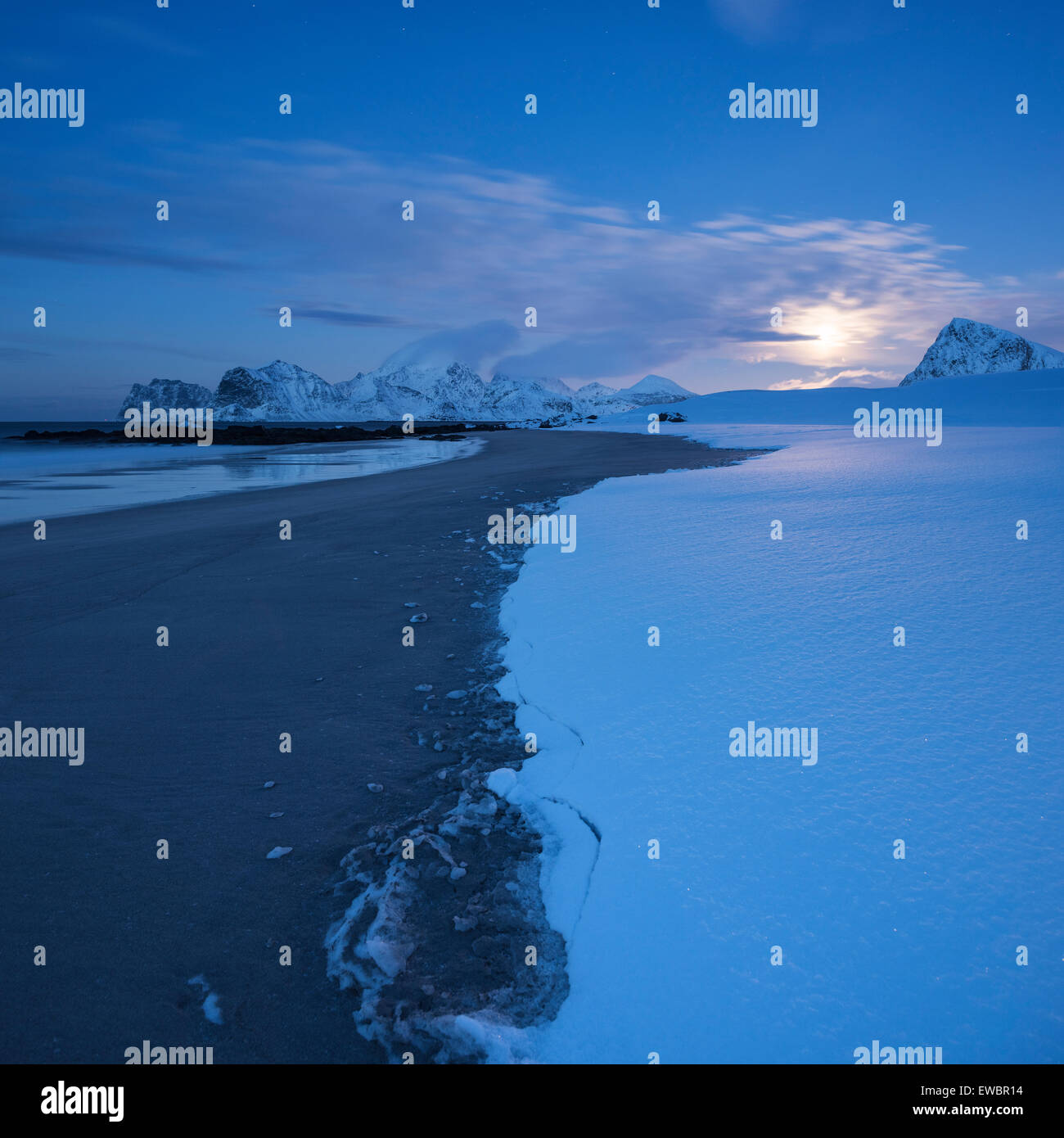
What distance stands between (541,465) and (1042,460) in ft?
37.2

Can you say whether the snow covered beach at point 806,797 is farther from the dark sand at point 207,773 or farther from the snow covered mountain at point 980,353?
the snow covered mountain at point 980,353

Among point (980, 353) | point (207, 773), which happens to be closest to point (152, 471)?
point (207, 773)

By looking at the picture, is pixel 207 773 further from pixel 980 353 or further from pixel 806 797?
pixel 980 353

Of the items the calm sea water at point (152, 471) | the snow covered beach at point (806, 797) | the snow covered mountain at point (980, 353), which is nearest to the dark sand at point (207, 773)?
the snow covered beach at point (806, 797)

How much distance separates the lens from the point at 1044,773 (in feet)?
7.93

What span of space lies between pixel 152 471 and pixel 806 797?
2431 centimetres

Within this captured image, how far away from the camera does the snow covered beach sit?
5.93 feet

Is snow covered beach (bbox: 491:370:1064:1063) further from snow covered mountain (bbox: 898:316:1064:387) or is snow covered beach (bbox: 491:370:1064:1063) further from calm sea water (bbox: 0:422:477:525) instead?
snow covered mountain (bbox: 898:316:1064:387)

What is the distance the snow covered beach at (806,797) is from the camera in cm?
181

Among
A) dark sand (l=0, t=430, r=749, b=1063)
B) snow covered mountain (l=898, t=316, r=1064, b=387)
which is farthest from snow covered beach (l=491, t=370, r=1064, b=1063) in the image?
snow covered mountain (l=898, t=316, r=1064, b=387)

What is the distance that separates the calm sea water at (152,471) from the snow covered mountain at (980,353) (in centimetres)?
6577

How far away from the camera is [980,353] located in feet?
251
